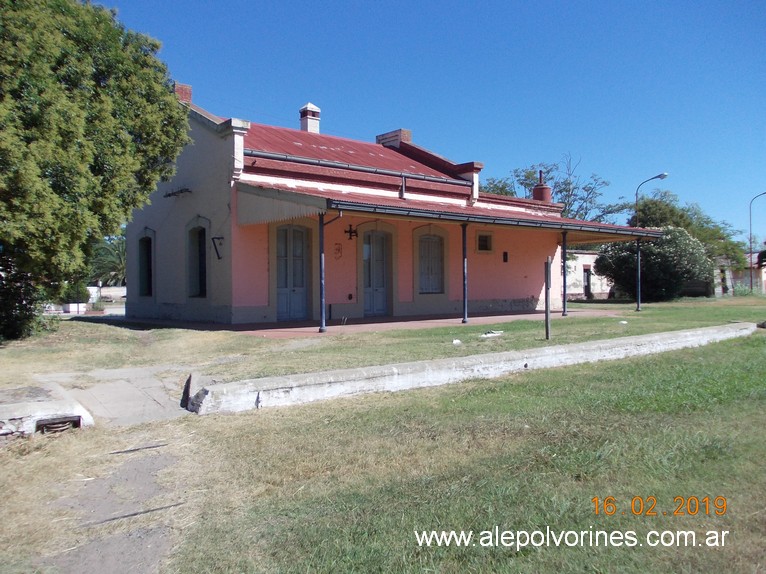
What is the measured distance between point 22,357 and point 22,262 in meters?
1.61

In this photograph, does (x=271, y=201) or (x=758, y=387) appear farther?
(x=271, y=201)

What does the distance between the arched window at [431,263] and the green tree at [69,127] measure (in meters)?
9.15

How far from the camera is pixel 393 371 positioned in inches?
281

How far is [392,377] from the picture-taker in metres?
7.10

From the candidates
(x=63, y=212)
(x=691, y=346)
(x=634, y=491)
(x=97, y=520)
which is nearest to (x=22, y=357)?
(x=63, y=212)

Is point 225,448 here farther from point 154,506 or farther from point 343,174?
point 343,174

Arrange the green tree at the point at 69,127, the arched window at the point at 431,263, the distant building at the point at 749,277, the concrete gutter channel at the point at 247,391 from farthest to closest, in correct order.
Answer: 1. the distant building at the point at 749,277
2. the arched window at the point at 431,263
3. the green tree at the point at 69,127
4. the concrete gutter channel at the point at 247,391

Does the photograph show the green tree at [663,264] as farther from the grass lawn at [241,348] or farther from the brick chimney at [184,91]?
the brick chimney at [184,91]

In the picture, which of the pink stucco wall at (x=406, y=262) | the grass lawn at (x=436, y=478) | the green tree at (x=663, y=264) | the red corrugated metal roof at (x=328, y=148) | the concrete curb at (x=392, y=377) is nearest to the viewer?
the grass lawn at (x=436, y=478)

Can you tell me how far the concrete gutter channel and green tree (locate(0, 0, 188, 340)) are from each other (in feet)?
10.3

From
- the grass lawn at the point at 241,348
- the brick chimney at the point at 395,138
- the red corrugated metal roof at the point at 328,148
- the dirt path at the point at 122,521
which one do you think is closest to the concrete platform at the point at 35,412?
the dirt path at the point at 122,521

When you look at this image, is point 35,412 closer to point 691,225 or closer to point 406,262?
point 406,262

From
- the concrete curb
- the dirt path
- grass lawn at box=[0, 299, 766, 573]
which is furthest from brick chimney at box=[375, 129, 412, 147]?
the dirt path

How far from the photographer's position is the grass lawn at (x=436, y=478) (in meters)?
3.03
